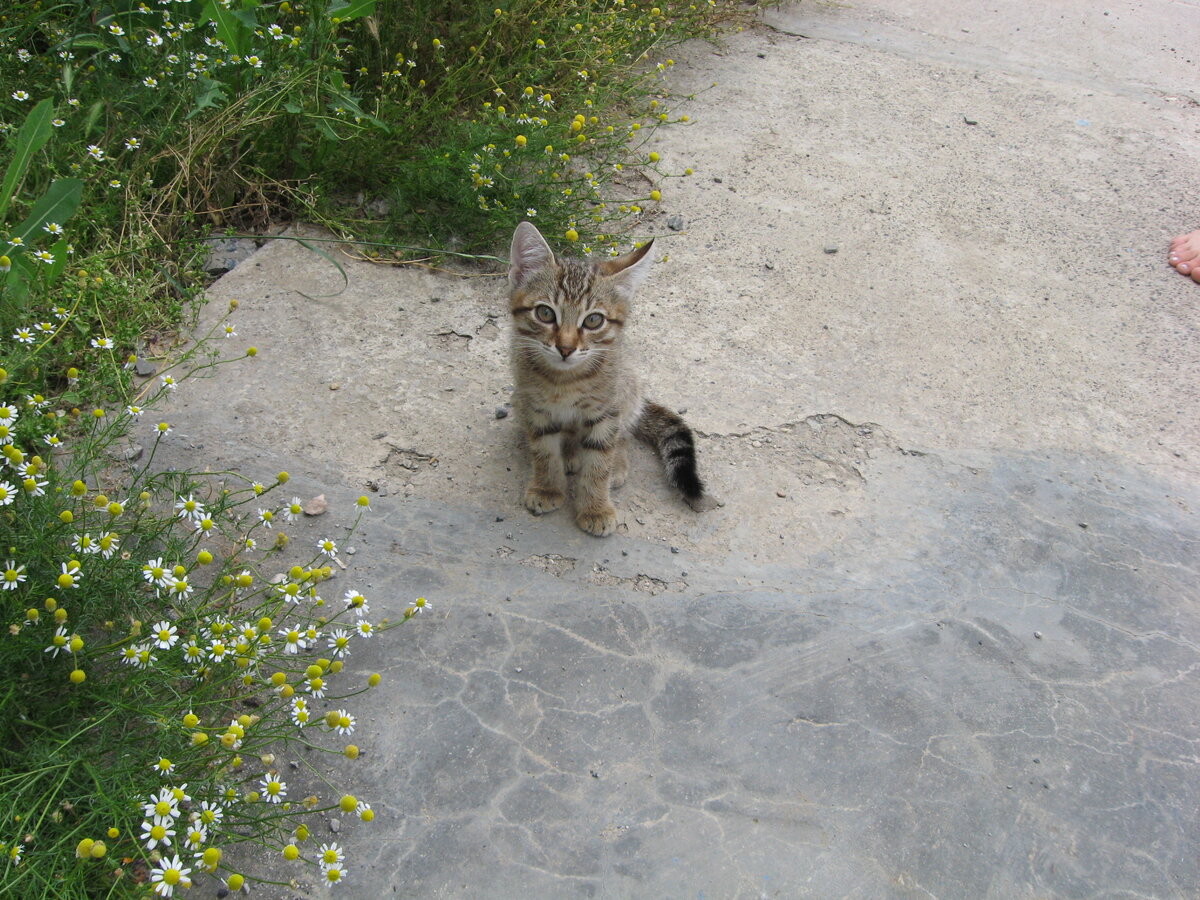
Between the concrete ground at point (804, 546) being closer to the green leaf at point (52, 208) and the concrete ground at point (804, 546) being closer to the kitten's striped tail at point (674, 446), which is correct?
the kitten's striped tail at point (674, 446)

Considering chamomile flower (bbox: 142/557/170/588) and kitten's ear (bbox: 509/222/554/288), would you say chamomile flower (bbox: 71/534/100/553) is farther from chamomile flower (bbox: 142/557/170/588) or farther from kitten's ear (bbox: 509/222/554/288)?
kitten's ear (bbox: 509/222/554/288)

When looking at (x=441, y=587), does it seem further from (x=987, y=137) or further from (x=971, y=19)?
(x=971, y=19)

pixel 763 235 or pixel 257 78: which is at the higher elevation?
pixel 257 78

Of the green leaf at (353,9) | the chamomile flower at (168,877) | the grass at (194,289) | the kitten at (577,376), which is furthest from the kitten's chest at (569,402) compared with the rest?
the green leaf at (353,9)

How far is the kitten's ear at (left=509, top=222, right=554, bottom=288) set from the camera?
331 cm

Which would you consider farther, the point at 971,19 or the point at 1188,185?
the point at 971,19

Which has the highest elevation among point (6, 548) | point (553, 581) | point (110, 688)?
point (6, 548)

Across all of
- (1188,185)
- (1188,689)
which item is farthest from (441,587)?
(1188,185)

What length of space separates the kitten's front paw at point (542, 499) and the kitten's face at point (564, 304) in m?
0.45

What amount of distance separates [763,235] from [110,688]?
3.72m

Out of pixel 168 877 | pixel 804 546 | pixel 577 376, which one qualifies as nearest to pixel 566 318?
pixel 577 376

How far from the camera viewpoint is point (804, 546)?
3285mm

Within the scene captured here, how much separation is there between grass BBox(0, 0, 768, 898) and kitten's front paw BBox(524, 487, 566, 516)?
77 centimetres

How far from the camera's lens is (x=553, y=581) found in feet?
10.1
